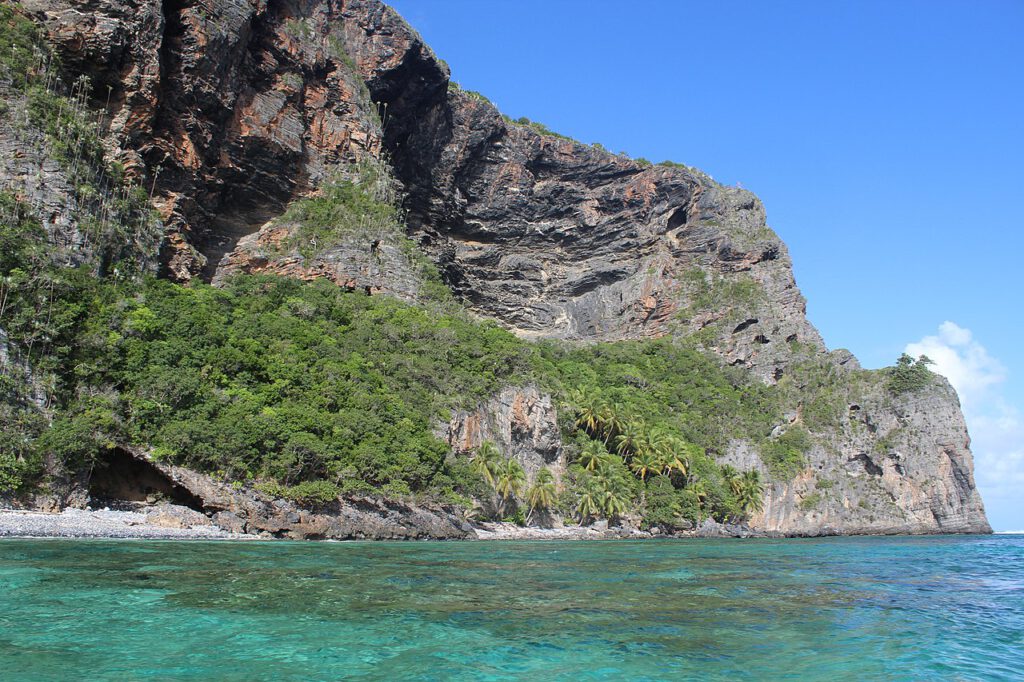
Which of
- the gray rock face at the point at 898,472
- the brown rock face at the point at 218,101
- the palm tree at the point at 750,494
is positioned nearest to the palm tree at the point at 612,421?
the palm tree at the point at 750,494

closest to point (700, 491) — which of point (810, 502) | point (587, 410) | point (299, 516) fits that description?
point (587, 410)

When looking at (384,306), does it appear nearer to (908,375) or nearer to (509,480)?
(509,480)

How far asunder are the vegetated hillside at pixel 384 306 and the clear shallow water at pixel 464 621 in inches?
584

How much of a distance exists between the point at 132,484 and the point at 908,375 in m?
73.4

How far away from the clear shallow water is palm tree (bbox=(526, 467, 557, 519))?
80.8 ft

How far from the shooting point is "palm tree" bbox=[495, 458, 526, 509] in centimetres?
4391

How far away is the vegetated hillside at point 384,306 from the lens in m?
34.2

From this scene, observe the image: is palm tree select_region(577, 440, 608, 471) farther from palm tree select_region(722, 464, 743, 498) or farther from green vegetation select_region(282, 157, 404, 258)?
green vegetation select_region(282, 157, 404, 258)

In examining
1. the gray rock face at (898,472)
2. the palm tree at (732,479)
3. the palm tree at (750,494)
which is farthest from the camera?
the gray rock face at (898,472)

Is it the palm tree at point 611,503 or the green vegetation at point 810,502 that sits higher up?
the green vegetation at point 810,502

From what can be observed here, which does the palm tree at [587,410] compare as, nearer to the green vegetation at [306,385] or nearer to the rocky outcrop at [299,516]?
the green vegetation at [306,385]

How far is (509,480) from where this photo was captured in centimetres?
4419

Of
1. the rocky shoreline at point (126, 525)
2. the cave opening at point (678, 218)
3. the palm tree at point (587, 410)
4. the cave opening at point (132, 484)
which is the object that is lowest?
the rocky shoreline at point (126, 525)

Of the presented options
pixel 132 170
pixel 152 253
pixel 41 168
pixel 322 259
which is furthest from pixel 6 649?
pixel 322 259
